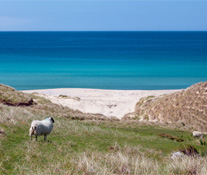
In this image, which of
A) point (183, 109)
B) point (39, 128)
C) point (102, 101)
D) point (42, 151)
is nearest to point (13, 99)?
point (183, 109)

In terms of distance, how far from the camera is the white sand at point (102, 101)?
43.5 meters

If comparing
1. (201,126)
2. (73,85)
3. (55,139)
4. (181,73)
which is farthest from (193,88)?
(181,73)

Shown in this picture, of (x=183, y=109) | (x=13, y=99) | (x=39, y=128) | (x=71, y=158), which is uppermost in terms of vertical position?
(x=13, y=99)

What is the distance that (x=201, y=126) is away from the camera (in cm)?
3117

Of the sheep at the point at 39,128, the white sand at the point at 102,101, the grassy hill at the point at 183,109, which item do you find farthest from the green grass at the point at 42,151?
the white sand at the point at 102,101

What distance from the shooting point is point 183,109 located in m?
34.8

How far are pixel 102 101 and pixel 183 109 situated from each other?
17.5m

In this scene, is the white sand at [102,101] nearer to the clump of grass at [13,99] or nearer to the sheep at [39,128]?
the clump of grass at [13,99]

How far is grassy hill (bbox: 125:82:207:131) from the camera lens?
32.7m

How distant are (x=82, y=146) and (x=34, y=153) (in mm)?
3160

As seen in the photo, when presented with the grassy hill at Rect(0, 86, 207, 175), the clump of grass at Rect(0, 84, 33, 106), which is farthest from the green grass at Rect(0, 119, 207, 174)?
the clump of grass at Rect(0, 84, 33, 106)

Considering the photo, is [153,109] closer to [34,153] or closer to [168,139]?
[168,139]

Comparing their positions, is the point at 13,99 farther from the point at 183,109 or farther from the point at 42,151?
the point at 42,151

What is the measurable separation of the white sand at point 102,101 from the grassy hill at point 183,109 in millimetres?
5434
